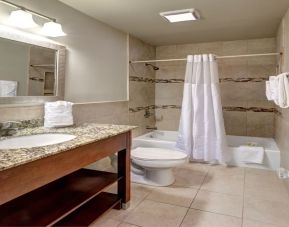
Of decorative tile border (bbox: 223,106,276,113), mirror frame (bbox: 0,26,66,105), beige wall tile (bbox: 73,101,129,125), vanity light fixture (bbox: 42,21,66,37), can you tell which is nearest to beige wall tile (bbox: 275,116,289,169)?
decorative tile border (bbox: 223,106,276,113)

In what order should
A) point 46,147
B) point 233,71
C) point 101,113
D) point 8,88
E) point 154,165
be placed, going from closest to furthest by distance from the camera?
point 46,147, point 8,88, point 154,165, point 101,113, point 233,71

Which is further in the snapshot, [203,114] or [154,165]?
[203,114]

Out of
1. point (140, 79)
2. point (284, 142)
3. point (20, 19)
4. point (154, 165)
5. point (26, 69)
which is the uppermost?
point (20, 19)

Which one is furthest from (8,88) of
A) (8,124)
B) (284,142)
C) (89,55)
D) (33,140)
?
(284,142)

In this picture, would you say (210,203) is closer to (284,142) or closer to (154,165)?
(154,165)

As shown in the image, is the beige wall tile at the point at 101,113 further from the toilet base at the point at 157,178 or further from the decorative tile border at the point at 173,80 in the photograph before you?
the toilet base at the point at 157,178

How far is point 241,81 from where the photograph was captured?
3873 mm

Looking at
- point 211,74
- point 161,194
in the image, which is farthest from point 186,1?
point 161,194

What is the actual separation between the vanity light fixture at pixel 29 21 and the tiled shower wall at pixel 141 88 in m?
1.48

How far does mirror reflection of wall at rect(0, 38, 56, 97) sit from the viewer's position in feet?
5.91

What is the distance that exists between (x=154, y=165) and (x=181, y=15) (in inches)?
64.5

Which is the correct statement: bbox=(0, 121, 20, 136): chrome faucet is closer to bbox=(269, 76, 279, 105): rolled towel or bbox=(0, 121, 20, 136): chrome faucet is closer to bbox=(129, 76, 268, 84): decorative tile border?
bbox=(129, 76, 268, 84): decorative tile border

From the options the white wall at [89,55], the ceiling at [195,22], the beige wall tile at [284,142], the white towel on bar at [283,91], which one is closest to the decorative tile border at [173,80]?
the white wall at [89,55]

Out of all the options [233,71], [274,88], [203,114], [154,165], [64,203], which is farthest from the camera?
[233,71]
